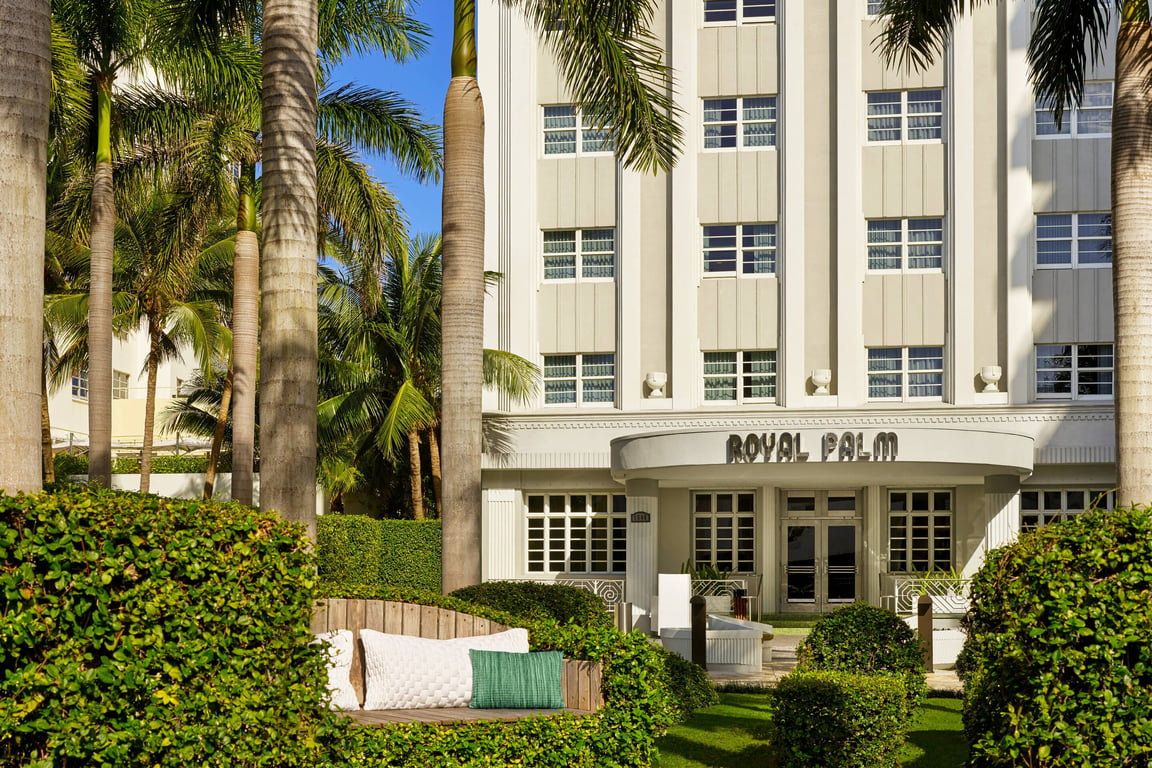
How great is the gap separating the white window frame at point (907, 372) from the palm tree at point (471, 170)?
49.3ft

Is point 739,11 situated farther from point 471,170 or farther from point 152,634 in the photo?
point 152,634

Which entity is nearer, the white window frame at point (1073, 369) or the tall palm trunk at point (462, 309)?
the tall palm trunk at point (462, 309)

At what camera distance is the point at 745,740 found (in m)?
11.3

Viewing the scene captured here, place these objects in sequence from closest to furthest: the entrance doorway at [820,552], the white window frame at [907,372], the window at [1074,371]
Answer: the window at [1074,371]
the white window frame at [907,372]
the entrance doorway at [820,552]

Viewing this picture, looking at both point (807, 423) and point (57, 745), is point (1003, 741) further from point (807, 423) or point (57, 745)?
point (807, 423)

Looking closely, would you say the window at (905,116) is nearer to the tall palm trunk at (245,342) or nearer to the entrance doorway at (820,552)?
the entrance doorway at (820,552)

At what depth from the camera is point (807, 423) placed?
86.7ft

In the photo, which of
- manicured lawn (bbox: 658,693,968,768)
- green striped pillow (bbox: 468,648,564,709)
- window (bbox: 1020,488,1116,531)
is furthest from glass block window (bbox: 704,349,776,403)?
green striped pillow (bbox: 468,648,564,709)

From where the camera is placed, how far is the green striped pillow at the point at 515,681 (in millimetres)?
8445

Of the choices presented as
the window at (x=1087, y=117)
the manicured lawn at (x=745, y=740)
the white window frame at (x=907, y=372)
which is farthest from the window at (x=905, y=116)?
the manicured lawn at (x=745, y=740)

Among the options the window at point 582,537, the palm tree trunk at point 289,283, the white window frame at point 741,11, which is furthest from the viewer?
the white window frame at point 741,11

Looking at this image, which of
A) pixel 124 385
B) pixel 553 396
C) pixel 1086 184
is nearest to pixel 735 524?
pixel 553 396

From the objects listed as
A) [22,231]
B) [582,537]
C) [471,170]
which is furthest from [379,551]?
[22,231]

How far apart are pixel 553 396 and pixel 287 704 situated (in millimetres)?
22419
